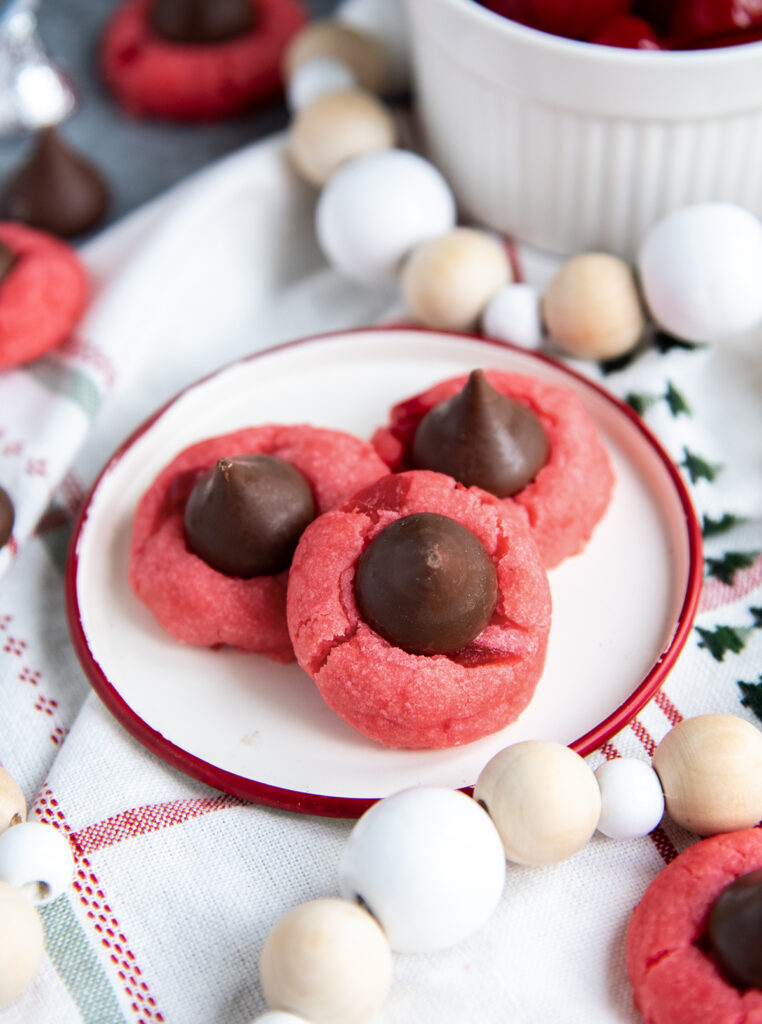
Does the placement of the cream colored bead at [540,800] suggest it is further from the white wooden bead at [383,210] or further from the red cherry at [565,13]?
the red cherry at [565,13]

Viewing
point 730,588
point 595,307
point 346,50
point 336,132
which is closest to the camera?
point 730,588

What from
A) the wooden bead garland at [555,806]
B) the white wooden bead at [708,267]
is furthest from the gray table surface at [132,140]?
the wooden bead garland at [555,806]

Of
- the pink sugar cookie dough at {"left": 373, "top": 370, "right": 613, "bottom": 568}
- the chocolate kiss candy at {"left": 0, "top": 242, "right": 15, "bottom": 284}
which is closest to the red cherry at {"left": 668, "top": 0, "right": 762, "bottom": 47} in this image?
the pink sugar cookie dough at {"left": 373, "top": 370, "right": 613, "bottom": 568}

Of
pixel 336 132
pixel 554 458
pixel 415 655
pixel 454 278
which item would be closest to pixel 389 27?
pixel 336 132

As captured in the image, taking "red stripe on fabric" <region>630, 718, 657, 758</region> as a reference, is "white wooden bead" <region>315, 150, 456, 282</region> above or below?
above

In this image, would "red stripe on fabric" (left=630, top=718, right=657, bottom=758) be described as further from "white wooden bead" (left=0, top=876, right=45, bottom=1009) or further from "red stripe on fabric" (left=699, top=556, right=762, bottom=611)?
"white wooden bead" (left=0, top=876, right=45, bottom=1009)

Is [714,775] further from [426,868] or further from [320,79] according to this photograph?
[320,79]

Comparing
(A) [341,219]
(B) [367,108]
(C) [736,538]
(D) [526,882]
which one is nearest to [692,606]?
(C) [736,538]
